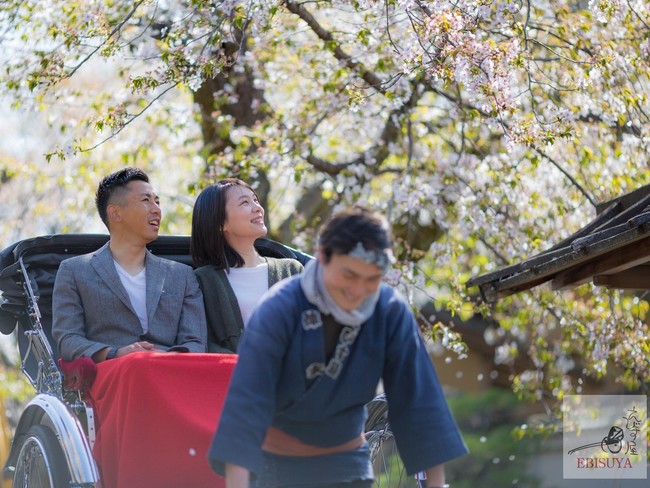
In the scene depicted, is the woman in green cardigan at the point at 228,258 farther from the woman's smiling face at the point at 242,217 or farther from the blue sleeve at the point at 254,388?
the blue sleeve at the point at 254,388

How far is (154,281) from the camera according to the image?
13.8ft

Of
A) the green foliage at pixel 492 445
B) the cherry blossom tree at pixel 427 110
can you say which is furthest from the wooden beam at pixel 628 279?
the green foliage at pixel 492 445

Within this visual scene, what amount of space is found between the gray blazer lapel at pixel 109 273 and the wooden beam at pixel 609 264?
2.47 metres

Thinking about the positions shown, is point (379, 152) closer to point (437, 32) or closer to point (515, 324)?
point (515, 324)

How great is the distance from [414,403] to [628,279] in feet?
10.3

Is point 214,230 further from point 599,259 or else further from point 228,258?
point 599,259

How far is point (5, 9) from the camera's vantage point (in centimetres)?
659

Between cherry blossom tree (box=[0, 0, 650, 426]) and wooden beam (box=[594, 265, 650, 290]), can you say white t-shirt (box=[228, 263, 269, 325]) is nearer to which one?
cherry blossom tree (box=[0, 0, 650, 426])

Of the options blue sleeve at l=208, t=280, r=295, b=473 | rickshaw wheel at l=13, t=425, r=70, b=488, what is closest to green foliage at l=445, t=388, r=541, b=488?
rickshaw wheel at l=13, t=425, r=70, b=488

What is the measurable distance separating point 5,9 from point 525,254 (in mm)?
4044

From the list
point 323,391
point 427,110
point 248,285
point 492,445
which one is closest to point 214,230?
point 248,285

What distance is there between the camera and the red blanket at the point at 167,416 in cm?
333

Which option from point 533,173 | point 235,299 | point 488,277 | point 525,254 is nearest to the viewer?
point 235,299

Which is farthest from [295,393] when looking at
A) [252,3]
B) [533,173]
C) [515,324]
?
[515,324]
